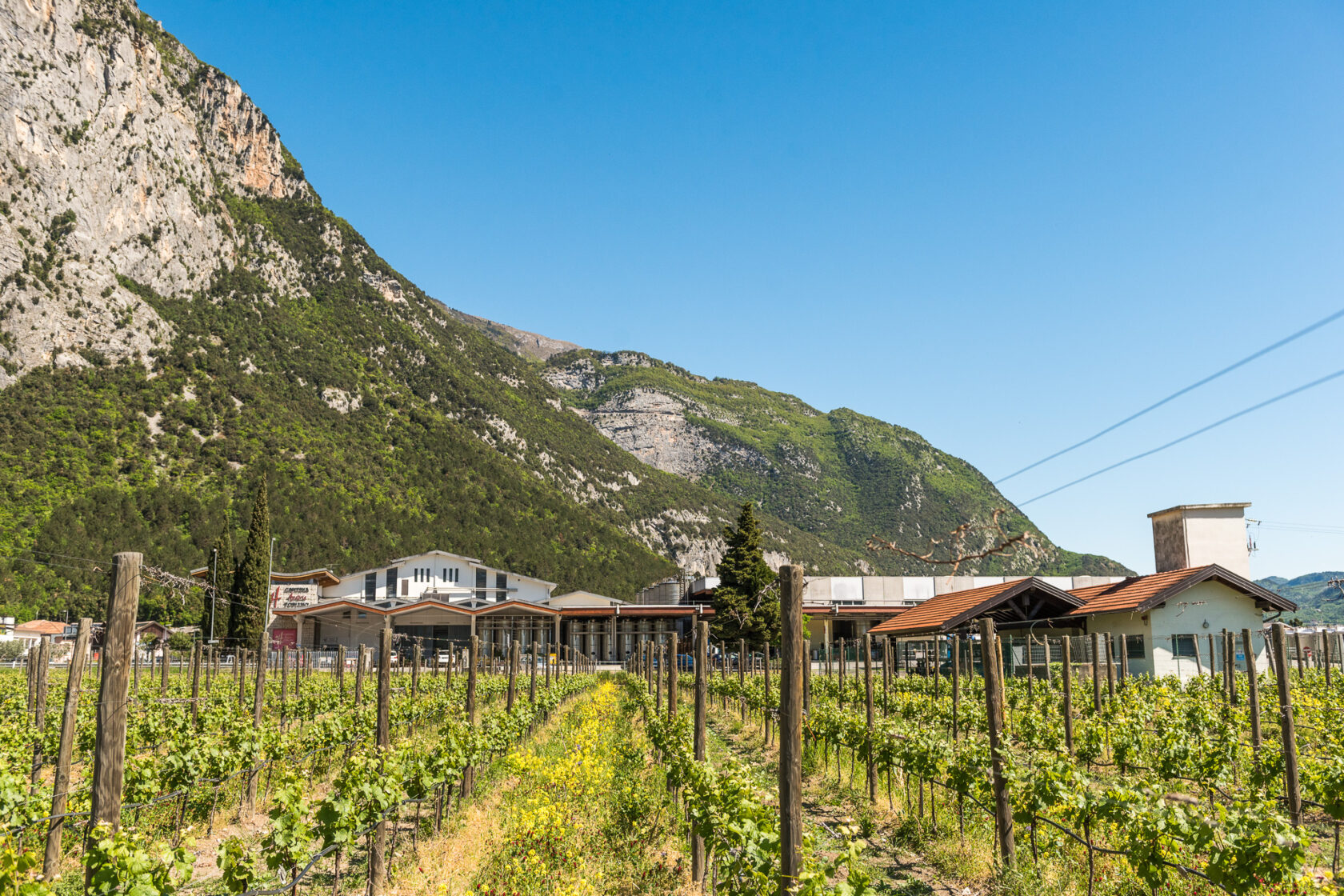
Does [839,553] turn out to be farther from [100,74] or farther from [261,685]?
[261,685]

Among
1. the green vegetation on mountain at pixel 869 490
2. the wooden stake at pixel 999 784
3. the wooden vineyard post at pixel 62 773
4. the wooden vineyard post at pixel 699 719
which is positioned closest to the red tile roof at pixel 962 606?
→ the wooden vineyard post at pixel 699 719

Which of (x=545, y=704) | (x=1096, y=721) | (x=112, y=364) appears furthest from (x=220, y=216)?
(x=1096, y=721)

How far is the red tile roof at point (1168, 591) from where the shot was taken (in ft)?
94.1

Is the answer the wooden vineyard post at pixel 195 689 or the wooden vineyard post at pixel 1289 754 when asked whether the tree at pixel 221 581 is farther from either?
the wooden vineyard post at pixel 1289 754

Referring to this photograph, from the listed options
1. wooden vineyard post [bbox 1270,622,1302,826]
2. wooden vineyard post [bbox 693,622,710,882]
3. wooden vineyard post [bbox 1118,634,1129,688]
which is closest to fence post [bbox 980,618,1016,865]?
wooden vineyard post [bbox 693,622,710,882]

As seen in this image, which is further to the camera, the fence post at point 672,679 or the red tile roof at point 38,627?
the red tile roof at point 38,627

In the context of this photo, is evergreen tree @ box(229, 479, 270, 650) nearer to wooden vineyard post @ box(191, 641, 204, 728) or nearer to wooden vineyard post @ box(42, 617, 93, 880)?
wooden vineyard post @ box(191, 641, 204, 728)

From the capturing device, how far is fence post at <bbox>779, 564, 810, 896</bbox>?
5973 mm

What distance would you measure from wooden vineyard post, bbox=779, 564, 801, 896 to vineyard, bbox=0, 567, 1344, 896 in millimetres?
22

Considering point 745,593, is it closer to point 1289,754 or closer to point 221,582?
point 1289,754

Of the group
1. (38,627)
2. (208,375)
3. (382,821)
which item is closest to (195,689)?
(382,821)

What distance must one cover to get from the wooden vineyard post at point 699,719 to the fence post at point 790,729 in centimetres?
279

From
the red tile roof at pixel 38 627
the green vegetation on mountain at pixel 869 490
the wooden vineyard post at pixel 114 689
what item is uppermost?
the green vegetation on mountain at pixel 869 490

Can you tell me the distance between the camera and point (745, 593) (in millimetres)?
44781
